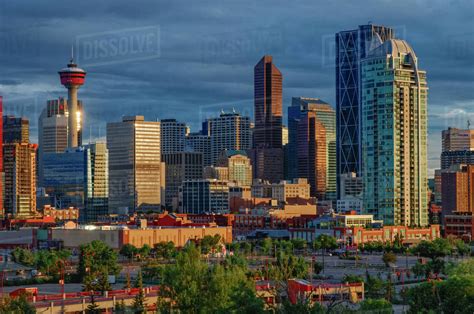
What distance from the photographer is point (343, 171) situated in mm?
193000

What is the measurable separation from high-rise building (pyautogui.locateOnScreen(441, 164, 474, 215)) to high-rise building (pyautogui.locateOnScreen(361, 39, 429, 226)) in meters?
8.85

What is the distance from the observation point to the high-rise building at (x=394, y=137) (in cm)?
15625

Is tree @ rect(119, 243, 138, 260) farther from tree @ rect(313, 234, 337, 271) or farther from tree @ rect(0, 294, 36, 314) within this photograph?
tree @ rect(0, 294, 36, 314)

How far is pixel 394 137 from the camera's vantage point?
158 meters

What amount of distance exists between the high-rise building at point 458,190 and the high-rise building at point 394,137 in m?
8.85

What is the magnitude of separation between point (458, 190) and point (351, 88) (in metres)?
35.3

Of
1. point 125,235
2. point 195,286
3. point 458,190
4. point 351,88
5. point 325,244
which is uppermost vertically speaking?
point 351,88

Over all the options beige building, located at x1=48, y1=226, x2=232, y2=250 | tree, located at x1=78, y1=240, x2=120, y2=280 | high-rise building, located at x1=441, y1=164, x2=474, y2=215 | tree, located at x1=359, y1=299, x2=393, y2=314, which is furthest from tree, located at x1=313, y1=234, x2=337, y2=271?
tree, located at x1=359, y1=299, x2=393, y2=314

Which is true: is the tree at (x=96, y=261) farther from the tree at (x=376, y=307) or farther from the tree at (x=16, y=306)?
the tree at (x=376, y=307)

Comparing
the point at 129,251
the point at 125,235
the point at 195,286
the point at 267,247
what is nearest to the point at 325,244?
the point at 267,247

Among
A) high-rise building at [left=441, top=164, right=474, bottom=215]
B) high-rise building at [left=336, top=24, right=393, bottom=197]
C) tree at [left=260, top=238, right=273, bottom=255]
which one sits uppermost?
high-rise building at [left=336, top=24, right=393, bottom=197]

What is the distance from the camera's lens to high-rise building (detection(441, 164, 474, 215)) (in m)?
165

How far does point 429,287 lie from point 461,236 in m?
85.3

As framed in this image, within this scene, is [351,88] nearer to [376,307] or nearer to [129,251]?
[129,251]
